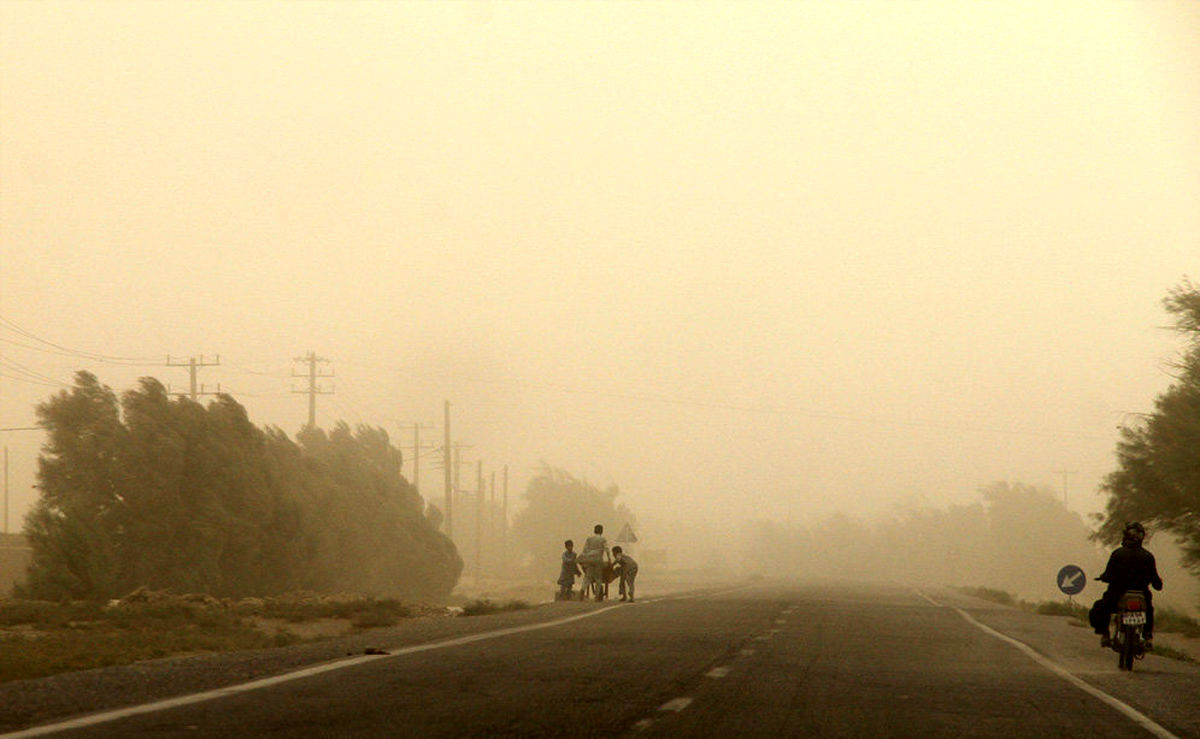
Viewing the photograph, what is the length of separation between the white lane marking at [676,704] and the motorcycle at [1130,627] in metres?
8.88

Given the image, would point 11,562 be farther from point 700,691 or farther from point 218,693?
point 700,691

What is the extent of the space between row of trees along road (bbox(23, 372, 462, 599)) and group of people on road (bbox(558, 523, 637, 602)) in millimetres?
12241

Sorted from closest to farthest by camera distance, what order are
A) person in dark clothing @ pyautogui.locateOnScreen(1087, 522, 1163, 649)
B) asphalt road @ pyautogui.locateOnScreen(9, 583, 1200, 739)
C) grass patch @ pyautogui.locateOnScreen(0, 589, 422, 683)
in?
1. asphalt road @ pyautogui.locateOnScreen(9, 583, 1200, 739)
2. grass patch @ pyautogui.locateOnScreen(0, 589, 422, 683)
3. person in dark clothing @ pyautogui.locateOnScreen(1087, 522, 1163, 649)

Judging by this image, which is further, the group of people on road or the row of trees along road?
the row of trees along road

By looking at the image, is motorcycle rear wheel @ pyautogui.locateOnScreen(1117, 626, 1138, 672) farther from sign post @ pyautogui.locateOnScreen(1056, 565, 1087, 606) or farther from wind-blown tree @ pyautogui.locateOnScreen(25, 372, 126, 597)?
wind-blown tree @ pyautogui.locateOnScreen(25, 372, 126, 597)

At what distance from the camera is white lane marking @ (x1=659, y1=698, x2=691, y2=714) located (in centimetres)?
1253

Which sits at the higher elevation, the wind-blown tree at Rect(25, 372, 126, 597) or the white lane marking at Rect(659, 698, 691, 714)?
the wind-blown tree at Rect(25, 372, 126, 597)

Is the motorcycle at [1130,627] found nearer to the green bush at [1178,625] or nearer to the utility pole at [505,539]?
the green bush at [1178,625]

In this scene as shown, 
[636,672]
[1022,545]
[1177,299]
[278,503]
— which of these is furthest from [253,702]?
[1022,545]

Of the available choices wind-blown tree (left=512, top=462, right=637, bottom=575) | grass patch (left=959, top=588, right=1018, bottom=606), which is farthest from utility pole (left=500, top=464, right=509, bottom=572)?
grass patch (left=959, top=588, right=1018, bottom=606)

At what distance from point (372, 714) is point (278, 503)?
1615 inches

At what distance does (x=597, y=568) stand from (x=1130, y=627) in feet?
67.0

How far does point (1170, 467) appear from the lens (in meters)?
37.8

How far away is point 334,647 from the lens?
19.2 meters
